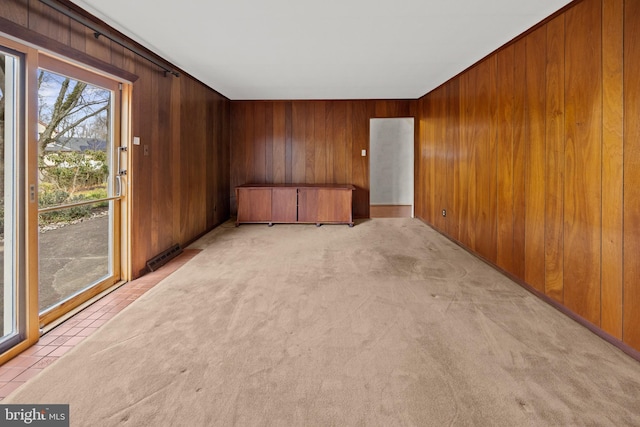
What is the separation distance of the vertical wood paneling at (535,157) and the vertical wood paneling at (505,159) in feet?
0.94

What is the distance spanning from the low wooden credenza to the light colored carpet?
2.99 meters

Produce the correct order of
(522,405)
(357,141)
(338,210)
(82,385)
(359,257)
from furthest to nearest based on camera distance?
(357,141) < (338,210) < (359,257) < (82,385) < (522,405)

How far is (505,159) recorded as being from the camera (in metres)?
3.63

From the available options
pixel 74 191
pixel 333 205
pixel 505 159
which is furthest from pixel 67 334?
pixel 333 205

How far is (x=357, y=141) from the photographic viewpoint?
7.18 metres

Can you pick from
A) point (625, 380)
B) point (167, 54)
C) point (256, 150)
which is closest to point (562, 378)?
point (625, 380)

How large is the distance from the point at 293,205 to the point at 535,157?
4.24 m

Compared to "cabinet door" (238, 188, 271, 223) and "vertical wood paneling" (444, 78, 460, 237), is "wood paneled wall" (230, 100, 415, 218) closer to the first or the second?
"cabinet door" (238, 188, 271, 223)

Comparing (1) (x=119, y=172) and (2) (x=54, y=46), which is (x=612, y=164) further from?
(1) (x=119, y=172)

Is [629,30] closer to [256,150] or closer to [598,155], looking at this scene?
[598,155]

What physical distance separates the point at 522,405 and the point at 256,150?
6.47m

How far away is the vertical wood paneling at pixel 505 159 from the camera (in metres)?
3.52

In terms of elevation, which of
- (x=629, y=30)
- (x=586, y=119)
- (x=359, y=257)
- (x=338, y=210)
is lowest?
(x=359, y=257)

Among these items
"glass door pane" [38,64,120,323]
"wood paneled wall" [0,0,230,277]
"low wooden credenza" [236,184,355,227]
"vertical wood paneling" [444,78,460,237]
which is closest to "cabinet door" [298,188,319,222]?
"low wooden credenza" [236,184,355,227]
